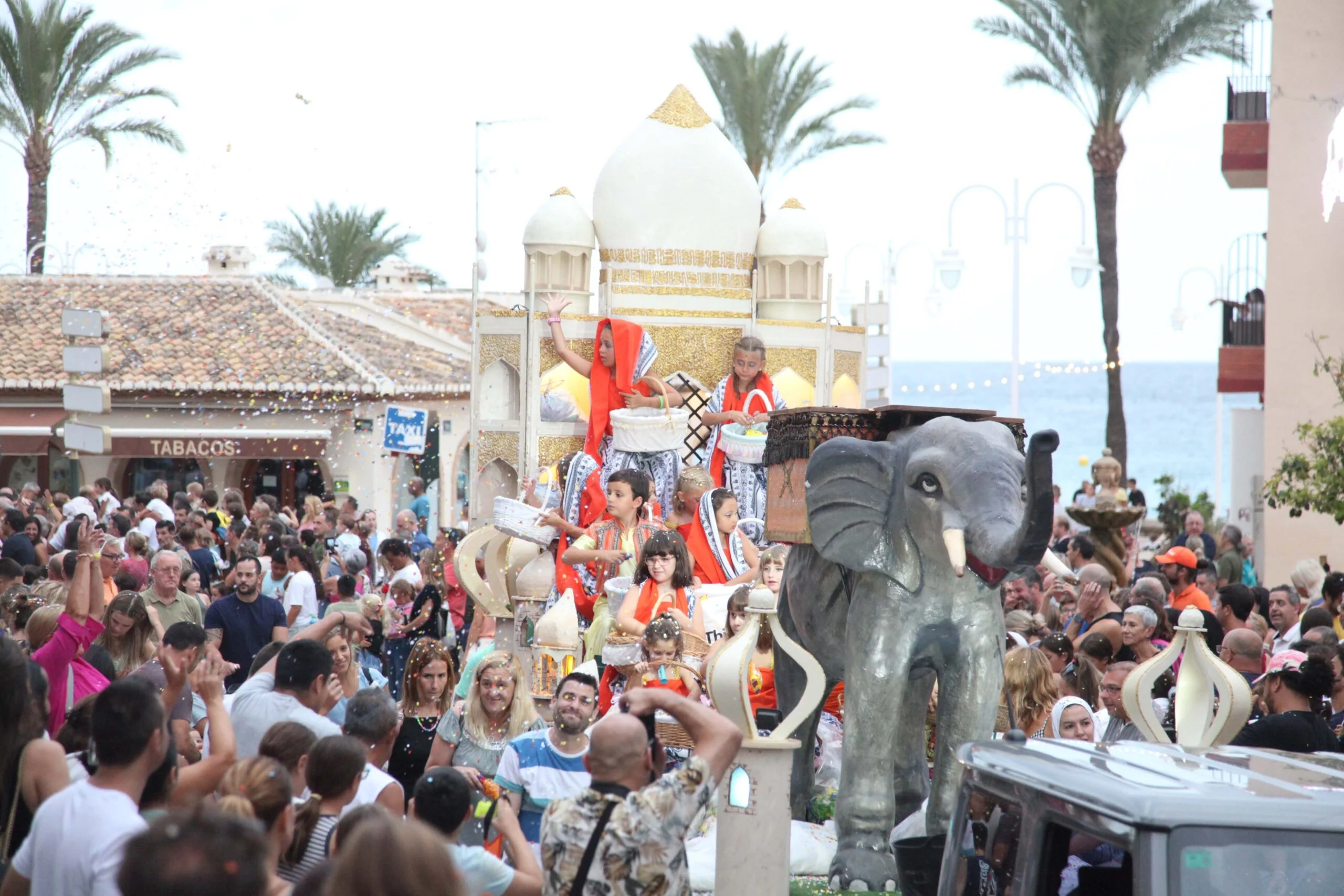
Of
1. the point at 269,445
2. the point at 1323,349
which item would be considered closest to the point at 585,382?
the point at 1323,349

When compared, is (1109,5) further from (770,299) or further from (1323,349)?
(770,299)

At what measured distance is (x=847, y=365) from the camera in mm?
16016

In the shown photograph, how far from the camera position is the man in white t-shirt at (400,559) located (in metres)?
13.2

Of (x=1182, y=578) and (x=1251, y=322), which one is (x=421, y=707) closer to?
(x=1182, y=578)

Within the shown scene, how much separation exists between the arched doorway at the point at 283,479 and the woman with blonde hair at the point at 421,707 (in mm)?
27362

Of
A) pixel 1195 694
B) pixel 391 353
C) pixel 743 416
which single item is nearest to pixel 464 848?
pixel 1195 694

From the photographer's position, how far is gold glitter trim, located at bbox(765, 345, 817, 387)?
15297mm

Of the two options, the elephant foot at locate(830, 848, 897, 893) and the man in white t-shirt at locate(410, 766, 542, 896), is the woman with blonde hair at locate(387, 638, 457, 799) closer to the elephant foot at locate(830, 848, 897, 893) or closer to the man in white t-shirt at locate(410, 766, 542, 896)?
the elephant foot at locate(830, 848, 897, 893)

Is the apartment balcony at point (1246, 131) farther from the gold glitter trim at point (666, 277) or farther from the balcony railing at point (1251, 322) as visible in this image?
the gold glitter trim at point (666, 277)

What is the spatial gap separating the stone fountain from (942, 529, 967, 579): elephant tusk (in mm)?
5671

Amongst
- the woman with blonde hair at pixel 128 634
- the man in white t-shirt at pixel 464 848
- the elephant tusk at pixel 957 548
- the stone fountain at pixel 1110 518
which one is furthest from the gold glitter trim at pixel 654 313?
the man in white t-shirt at pixel 464 848

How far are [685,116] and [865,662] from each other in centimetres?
951

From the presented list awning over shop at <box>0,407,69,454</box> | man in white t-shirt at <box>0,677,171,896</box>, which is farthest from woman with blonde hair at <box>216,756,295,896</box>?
awning over shop at <box>0,407,69,454</box>

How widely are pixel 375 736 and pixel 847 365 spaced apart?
10.9 metres
